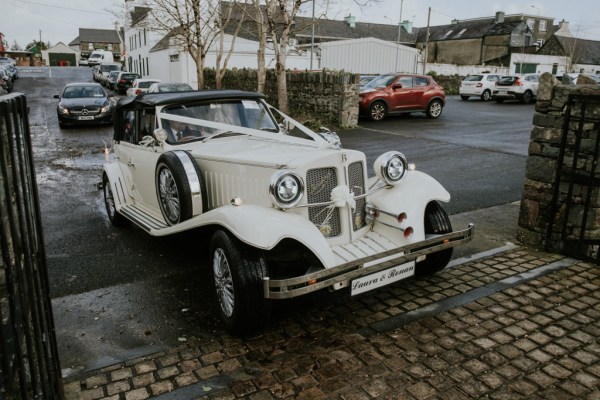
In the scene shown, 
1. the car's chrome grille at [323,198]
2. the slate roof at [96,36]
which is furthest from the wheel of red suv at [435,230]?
the slate roof at [96,36]

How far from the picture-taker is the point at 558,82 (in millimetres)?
5266

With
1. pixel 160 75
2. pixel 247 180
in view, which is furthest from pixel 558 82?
pixel 160 75

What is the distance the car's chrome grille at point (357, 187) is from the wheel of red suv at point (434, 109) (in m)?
15.2

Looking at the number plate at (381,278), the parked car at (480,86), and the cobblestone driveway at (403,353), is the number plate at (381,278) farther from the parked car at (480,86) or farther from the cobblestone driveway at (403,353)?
the parked car at (480,86)

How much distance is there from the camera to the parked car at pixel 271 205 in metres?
3.57

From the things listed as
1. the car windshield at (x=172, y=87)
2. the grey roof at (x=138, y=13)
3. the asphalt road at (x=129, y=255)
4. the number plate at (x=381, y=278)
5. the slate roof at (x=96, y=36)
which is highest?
the slate roof at (x=96, y=36)

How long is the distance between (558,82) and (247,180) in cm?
373

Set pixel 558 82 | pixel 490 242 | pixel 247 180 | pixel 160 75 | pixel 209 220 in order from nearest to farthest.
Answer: pixel 209 220, pixel 247 180, pixel 558 82, pixel 490 242, pixel 160 75

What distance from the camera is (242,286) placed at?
3.49 metres

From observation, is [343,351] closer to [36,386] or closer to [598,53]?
[36,386]

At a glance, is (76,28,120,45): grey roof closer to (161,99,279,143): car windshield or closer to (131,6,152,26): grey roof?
(131,6,152,26): grey roof

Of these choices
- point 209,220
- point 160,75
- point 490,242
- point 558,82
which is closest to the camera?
point 209,220

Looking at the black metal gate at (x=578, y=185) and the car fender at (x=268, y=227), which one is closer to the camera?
the car fender at (x=268, y=227)

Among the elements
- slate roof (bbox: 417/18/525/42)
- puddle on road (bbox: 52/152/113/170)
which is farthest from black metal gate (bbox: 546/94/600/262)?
slate roof (bbox: 417/18/525/42)
